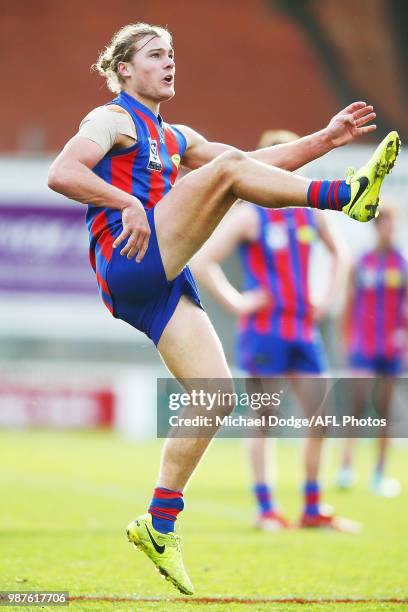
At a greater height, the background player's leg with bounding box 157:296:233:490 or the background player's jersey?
the background player's leg with bounding box 157:296:233:490

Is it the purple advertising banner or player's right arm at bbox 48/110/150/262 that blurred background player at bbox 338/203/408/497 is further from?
the purple advertising banner

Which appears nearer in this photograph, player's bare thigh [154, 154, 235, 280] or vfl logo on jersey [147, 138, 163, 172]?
player's bare thigh [154, 154, 235, 280]

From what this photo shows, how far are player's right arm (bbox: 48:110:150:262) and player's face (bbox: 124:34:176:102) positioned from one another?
1.65 ft

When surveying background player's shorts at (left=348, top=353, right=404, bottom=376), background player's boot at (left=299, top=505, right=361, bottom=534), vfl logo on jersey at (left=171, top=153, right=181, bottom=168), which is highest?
vfl logo on jersey at (left=171, top=153, right=181, bottom=168)

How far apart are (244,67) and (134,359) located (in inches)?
218

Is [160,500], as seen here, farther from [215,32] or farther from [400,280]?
[215,32]

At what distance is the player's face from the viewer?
5301mm

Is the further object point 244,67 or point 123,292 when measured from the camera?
A: point 244,67

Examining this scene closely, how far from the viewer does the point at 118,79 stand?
5.45 meters

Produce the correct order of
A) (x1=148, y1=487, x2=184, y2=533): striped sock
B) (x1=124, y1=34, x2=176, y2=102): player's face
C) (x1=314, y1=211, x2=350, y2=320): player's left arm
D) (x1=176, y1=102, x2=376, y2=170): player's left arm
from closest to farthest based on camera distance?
(x1=148, y1=487, x2=184, y2=533): striped sock → (x1=124, y1=34, x2=176, y2=102): player's face → (x1=176, y1=102, x2=376, y2=170): player's left arm → (x1=314, y1=211, x2=350, y2=320): player's left arm

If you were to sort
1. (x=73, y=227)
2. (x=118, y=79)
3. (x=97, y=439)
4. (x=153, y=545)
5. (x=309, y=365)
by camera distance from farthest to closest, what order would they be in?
(x=73, y=227), (x=97, y=439), (x=309, y=365), (x=118, y=79), (x=153, y=545)

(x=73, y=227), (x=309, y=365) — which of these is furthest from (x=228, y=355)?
(x=309, y=365)

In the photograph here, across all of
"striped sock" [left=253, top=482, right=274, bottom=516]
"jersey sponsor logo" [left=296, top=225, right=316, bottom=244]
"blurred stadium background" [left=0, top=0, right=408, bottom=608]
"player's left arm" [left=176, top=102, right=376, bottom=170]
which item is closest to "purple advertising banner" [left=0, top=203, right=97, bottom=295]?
"blurred stadium background" [left=0, top=0, right=408, bottom=608]

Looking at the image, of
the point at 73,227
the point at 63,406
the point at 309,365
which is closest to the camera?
the point at 309,365
